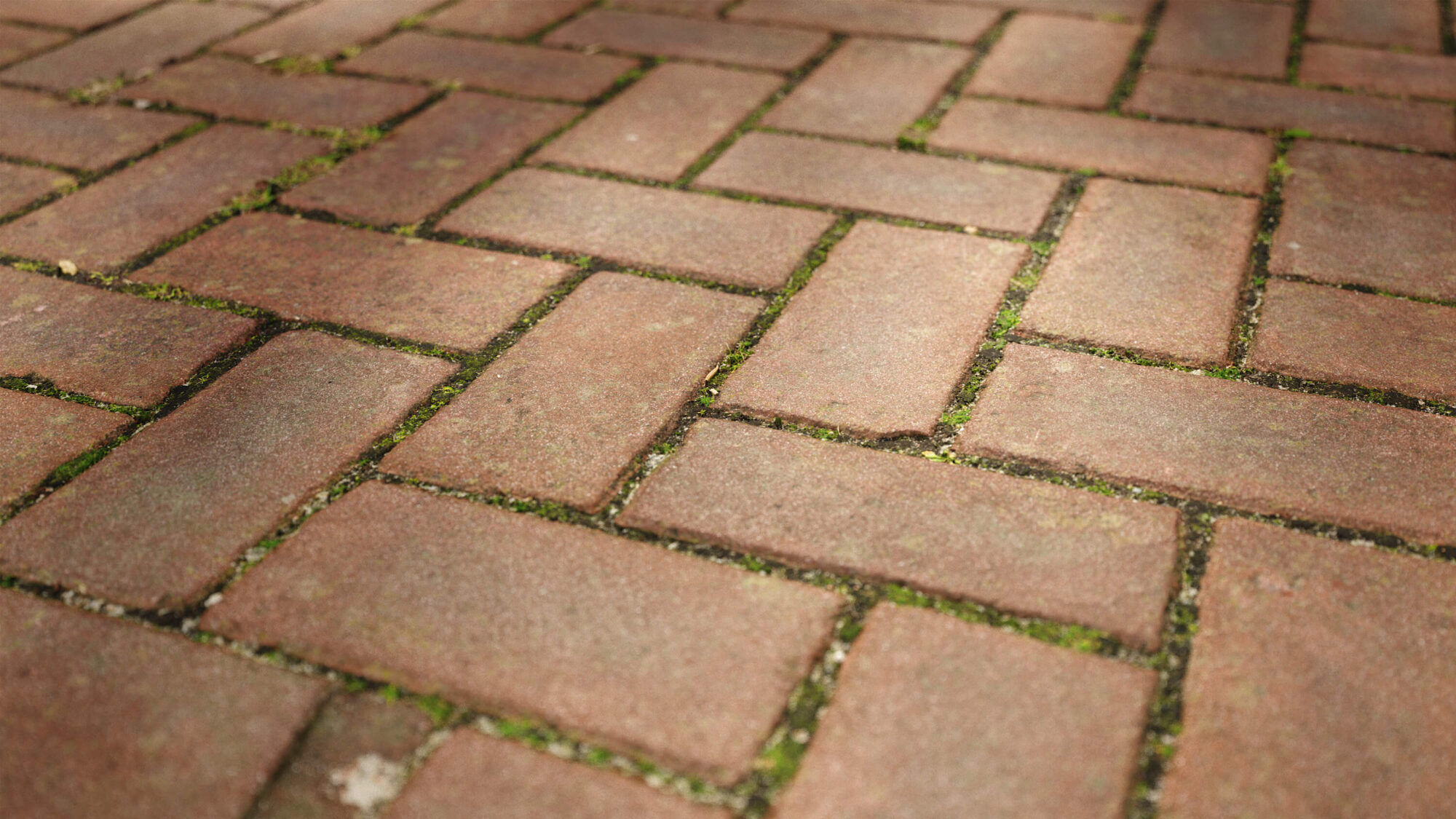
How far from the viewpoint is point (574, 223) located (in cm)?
212

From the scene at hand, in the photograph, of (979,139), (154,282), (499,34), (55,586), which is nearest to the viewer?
(55,586)

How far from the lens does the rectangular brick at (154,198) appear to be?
2068 millimetres

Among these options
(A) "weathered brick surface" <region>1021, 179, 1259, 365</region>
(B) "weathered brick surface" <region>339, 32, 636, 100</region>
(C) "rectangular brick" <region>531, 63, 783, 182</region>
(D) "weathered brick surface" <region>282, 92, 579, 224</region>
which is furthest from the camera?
(B) "weathered brick surface" <region>339, 32, 636, 100</region>

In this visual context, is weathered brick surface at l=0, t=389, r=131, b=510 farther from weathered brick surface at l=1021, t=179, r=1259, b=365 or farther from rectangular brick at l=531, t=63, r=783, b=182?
weathered brick surface at l=1021, t=179, r=1259, b=365

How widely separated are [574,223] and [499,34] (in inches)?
49.9

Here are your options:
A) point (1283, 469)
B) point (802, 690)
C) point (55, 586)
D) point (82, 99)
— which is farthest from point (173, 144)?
point (1283, 469)

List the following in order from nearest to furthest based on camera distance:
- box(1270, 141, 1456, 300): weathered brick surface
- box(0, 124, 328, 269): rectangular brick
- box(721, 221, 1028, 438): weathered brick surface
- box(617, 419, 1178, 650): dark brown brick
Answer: box(617, 419, 1178, 650): dark brown brick < box(721, 221, 1028, 438): weathered brick surface < box(1270, 141, 1456, 300): weathered brick surface < box(0, 124, 328, 269): rectangular brick

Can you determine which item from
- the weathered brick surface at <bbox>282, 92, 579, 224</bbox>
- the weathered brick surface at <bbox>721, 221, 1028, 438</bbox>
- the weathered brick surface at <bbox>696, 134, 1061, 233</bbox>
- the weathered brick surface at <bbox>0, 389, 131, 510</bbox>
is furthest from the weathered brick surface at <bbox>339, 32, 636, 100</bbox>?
the weathered brick surface at <bbox>0, 389, 131, 510</bbox>

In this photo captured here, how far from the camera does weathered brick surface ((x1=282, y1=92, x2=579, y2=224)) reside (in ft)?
7.26

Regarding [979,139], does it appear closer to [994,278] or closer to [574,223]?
[994,278]

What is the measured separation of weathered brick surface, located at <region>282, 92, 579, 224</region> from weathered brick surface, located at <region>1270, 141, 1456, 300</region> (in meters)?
1.61

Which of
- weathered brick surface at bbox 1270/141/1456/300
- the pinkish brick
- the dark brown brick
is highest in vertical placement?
the pinkish brick

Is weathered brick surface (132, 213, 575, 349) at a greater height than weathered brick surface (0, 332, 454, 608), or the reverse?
weathered brick surface (132, 213, 575, 349)

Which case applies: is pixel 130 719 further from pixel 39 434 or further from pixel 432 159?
pixel 432 159
